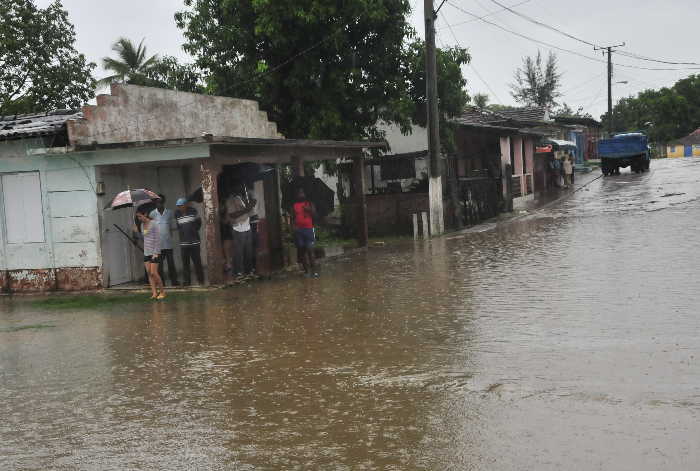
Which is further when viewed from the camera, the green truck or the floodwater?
the green truck

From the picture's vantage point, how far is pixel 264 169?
16031mm

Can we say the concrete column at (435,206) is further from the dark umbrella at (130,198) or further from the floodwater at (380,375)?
the dark umbrella at (130,198)

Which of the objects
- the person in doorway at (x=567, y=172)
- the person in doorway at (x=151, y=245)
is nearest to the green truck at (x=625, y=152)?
the person in doorway at (x=567, y=172)

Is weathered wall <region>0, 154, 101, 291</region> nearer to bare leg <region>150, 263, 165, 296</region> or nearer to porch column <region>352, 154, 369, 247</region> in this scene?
bare leg <region>150, 263, 165, 296</region>

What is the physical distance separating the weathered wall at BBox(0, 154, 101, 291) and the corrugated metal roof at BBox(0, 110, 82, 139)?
55cm

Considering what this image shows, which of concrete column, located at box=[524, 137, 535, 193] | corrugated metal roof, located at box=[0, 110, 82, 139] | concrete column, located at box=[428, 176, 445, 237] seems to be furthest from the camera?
concrete column, located at box=[524, 137, 535, 193]

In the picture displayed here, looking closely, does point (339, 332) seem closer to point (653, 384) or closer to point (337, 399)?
point (337, 399)

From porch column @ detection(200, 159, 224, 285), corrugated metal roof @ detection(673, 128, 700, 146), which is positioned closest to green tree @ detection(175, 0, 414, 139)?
porch column @ detection(200, 159, 224, 285)

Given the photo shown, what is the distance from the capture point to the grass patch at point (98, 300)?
13375 mm

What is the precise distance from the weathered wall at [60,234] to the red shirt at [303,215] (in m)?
3.81

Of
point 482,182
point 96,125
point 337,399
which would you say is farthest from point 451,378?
point 482,182

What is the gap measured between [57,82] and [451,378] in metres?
26.3

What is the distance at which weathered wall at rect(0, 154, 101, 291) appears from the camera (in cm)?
1463

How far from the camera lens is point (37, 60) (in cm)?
2867
